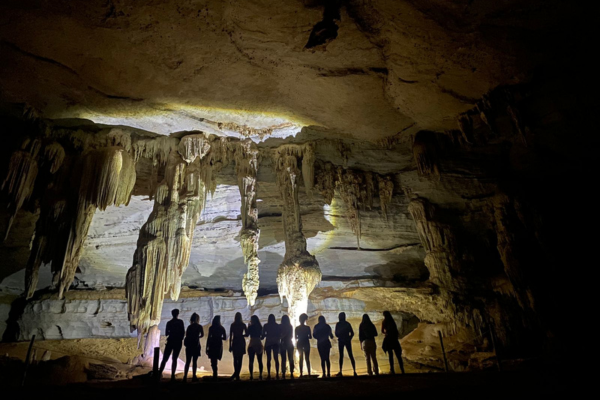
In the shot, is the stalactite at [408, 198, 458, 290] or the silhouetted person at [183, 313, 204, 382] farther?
the stalactite at [408, 198, 458, 290]

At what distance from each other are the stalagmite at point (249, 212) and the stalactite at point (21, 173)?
4311mm

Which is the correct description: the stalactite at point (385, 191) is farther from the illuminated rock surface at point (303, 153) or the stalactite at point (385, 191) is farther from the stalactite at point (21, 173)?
the stalactite at point (21, 173)

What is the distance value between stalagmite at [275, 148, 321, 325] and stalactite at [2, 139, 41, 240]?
533 cm

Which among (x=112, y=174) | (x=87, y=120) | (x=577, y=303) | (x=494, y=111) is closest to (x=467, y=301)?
(x=577, y=303)

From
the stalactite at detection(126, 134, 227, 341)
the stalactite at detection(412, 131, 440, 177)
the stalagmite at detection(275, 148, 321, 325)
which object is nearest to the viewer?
the stalactite at detection(126, 134, 227, 341)

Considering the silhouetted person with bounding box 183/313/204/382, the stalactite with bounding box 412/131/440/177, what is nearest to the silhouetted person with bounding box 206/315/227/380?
the silhouetted person with bounding box 183/313/204/382

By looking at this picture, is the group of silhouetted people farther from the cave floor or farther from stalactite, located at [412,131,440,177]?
stalactite, located at [412,131,440,177]

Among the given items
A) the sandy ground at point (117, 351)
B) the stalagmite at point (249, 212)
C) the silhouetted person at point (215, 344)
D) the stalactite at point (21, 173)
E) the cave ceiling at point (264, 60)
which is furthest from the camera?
the sandy ground at point (117, 351)

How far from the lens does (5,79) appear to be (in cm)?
636

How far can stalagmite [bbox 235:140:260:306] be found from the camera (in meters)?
8.88

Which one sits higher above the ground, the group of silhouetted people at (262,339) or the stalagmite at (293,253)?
the stalagmite at (293,253)

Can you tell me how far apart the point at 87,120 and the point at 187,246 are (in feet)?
11.7

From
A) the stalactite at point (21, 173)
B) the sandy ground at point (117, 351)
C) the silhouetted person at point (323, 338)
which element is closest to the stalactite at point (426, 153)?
the silhouetted person at point (323, 338)

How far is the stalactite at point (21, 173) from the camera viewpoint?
7.20 meters
